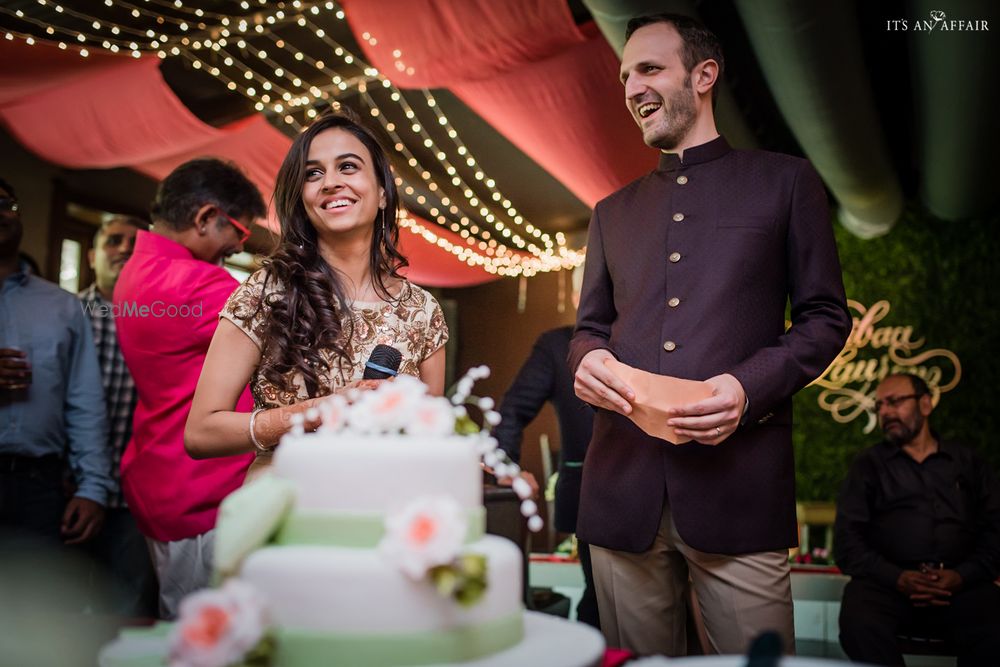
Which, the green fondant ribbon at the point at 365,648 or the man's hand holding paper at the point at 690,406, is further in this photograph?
the man's hand holding paper at the point at 690,406

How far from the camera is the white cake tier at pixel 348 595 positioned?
1.04 m

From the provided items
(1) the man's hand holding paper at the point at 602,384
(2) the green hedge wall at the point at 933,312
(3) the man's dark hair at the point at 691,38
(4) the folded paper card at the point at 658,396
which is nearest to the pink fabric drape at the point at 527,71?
(3) the man's dark hair at the point at 691,38

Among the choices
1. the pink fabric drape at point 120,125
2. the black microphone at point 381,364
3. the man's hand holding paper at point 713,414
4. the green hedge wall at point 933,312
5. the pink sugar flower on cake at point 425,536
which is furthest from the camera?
the green hedge wall at point 933,312

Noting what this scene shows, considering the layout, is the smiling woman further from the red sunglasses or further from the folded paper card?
the red sunglasses

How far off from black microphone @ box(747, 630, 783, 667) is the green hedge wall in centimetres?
703

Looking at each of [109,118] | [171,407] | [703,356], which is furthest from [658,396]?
[109,118]

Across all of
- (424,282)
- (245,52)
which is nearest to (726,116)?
(424,282)

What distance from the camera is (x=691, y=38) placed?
6.59ft

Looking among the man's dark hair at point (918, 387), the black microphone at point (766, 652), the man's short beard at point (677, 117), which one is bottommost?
the black microphone at point (766, 652)

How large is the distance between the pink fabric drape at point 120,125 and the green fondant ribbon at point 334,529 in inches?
125

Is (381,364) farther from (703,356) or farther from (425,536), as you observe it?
(703,356)

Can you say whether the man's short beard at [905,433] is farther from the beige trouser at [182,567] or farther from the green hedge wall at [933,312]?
the beige trouser at [182,567]

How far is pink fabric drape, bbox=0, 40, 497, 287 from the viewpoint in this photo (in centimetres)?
404

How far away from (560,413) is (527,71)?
59.1 inches
